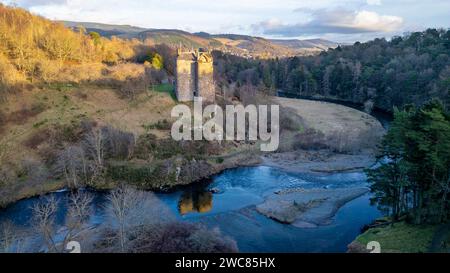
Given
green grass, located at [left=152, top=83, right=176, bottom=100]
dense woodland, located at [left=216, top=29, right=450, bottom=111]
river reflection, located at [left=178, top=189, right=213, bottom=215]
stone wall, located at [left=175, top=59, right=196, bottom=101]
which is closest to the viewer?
river reflection, located at [left=178, top=189, right=213, bottom=215]

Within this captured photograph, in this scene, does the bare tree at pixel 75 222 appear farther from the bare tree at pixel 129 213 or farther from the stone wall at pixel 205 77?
the stone wall at pixel 205 77

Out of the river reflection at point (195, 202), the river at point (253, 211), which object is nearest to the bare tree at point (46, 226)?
the river at point (253, 211)

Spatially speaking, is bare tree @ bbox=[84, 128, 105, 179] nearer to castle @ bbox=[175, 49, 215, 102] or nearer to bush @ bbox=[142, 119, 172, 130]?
bush @ bbox=[142, 119, 172, 130]

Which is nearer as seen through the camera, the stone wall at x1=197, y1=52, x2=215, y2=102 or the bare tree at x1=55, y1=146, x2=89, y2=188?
the bare tree at x1=55, y1=146, x2=89, y2=188

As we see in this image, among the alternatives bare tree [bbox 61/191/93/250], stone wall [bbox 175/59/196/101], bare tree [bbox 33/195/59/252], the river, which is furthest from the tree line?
stone wall [bbox 175/59/196/101]

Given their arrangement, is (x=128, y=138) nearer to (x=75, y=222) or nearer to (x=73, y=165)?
(x=73, y=165)
